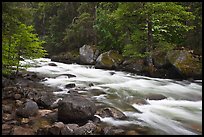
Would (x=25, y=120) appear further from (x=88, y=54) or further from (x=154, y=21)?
(x=88, y=54)

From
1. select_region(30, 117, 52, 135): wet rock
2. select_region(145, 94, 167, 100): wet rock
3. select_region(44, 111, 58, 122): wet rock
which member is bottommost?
select_region(30, 117, 52, 135): wet rock

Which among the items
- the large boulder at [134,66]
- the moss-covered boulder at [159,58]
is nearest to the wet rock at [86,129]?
the moss-covered boulder at [159,58]

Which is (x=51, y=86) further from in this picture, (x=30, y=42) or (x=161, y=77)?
(x=161, y=77)

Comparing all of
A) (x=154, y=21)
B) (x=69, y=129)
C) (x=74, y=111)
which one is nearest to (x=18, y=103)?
(x=74, y=111)

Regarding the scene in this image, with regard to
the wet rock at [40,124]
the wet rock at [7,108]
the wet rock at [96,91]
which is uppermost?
the wet rock at [96,91]

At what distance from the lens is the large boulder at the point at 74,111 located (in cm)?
691

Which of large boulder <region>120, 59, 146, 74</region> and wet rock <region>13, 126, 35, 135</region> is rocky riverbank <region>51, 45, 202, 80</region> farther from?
wet rock <region>13, 126, 35, 135</region>

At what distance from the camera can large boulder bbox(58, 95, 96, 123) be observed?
6.91 metres

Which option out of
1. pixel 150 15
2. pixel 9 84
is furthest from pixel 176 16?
pixel 9 84

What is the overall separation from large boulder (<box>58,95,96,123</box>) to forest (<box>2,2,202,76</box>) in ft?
10.5

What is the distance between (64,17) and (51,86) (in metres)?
19.0

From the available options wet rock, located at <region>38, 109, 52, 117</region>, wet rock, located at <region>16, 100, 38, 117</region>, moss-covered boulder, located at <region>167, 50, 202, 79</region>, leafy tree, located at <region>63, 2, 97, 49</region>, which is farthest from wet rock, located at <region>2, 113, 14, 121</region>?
leafy tree, located at <region>63, 2, 97, 49</region>

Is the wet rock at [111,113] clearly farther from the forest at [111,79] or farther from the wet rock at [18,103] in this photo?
the wet rock at [18,103]

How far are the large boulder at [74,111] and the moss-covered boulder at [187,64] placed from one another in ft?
25.7
